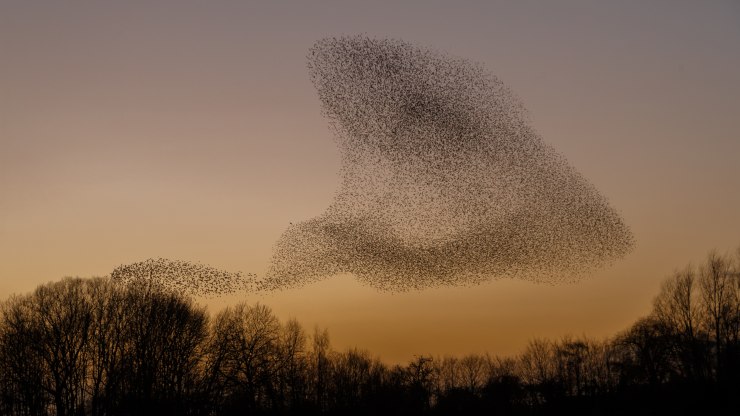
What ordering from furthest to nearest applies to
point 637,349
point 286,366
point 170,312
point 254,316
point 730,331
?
point 637,349, point 286,366, point 254,316, point 730,331, point 170,312

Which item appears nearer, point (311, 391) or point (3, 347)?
point (3, 347)

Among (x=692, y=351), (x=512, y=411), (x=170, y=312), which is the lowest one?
(x=512, y=411)

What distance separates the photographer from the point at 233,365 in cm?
7531

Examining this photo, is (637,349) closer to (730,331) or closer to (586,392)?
(586,392)

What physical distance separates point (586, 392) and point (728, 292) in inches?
2043

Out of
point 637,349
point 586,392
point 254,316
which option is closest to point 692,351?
point 637,349

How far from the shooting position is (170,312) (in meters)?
66.5

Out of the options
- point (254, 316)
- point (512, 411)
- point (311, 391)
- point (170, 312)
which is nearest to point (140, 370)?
point (170, 312)

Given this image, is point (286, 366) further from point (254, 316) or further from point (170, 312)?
point (170, 312)

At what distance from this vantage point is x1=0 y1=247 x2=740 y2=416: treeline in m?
61.5

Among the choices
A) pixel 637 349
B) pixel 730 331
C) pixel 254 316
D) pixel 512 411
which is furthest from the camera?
pixel 512 411

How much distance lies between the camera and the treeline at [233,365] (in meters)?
61.5

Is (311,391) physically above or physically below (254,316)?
below

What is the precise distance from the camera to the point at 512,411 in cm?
11794
